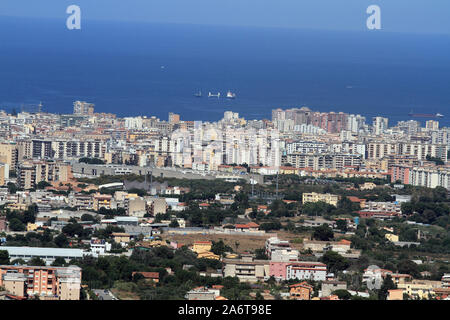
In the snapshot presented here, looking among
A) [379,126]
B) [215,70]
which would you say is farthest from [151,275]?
[215,70]

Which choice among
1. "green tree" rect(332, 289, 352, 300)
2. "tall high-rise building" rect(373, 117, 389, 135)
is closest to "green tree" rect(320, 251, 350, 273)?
"green tree" rect(332, 289, 352, 300)

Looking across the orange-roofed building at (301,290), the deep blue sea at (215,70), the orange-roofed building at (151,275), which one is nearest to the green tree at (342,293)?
the orange-roofed building at (301,290)

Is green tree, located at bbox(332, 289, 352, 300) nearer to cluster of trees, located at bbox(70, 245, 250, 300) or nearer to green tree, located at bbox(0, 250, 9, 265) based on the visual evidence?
cluster of trees, located at bbox(70, 245, 250, 300)

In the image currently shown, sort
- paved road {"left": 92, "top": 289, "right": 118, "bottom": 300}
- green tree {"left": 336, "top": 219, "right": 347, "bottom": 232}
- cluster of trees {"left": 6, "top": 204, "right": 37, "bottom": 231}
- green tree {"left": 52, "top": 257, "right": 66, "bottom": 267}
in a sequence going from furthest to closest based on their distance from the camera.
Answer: green tree {"left": 336, "top": 219, "right": 347, "bottom": 232} < cluster of trees {"left": 6, "top": 204, "right": 37, "bottom": 231} < green tree {"left": 52, "top": 257, "right": 66, "bottom": 267} < paved road {"left": 92, "top": 289, "right": 118, "bottom": 300}

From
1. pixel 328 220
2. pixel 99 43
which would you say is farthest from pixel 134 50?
pixel 328 220

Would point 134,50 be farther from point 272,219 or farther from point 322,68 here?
point 272,219

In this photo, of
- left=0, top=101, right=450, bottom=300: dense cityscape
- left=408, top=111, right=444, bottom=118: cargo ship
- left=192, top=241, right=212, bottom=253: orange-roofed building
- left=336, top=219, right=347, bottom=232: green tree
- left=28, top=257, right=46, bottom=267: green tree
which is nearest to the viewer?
left=0, top=101, right=450, bottom=300: dense cityscape
